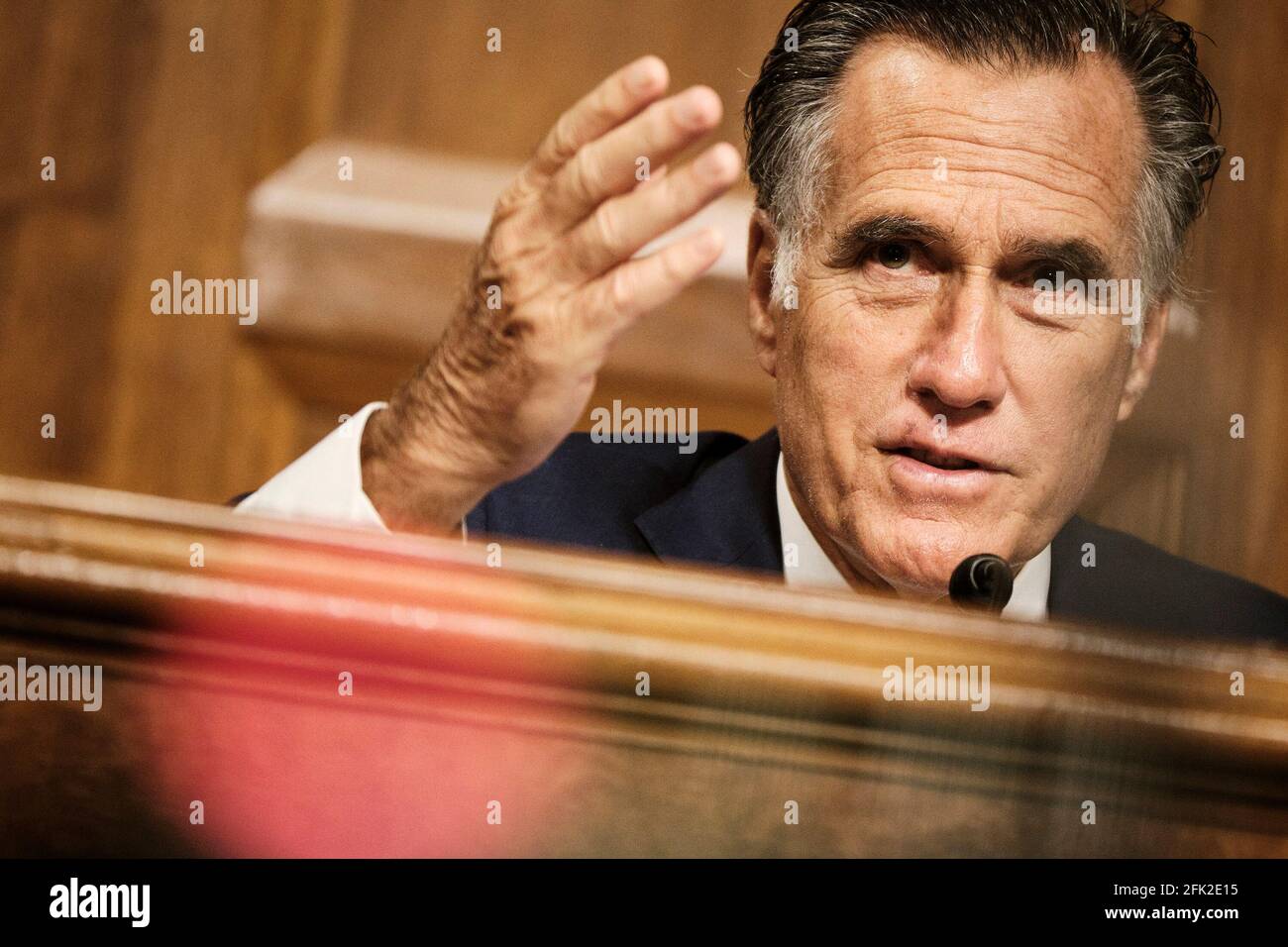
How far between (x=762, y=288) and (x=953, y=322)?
0.81 feet

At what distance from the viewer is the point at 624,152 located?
746mm

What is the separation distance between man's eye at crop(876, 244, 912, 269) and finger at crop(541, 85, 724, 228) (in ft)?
1.37

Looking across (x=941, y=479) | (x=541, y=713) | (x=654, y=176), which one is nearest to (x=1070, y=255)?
(x=941, y=479)

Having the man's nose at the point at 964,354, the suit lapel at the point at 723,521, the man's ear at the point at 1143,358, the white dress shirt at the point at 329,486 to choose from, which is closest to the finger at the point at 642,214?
the white dress shirt at the point at 329,486

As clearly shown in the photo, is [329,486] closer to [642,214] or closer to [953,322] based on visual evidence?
[642,214]

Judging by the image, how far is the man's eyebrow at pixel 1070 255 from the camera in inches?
44.6

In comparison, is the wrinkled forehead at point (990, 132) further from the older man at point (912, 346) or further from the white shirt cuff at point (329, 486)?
the white shirt cuff at point (329, 486)

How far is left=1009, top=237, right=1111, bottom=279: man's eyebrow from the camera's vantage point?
1.13 m

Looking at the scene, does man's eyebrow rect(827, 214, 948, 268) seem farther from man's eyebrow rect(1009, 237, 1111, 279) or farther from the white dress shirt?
the white dress shirt
